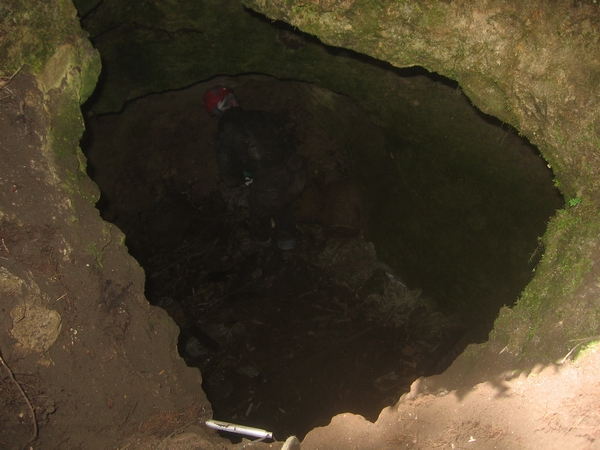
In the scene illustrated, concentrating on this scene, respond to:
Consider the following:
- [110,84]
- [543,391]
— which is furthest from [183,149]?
[543,391]

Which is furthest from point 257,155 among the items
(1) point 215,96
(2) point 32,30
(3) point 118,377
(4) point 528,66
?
(4) point 528,66

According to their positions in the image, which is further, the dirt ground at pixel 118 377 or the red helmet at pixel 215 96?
the red helmet at pixel 215 96

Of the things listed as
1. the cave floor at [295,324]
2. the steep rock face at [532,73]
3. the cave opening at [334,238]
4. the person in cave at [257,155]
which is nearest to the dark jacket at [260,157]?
the person in cave at [257,155]

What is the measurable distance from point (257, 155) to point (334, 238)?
168 cm

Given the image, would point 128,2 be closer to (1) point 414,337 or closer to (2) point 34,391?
(2) point 34,391

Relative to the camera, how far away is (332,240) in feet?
18.5

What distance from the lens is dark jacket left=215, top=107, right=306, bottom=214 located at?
459cm

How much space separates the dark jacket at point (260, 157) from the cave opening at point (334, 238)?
80cm

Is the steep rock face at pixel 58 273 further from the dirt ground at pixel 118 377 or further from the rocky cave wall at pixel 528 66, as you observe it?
the rocky cave wall at pixel 528 66

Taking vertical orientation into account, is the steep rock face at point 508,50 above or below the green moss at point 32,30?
above

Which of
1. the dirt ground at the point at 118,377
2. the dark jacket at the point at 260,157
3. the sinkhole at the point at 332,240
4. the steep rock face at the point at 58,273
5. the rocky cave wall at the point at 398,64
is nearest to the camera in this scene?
the dirt ground at the point at 118,377

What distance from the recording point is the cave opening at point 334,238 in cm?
351

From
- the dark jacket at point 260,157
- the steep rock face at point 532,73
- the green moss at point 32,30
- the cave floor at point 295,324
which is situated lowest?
the cave floor at point 295,324

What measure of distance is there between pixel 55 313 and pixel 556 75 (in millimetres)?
2917
